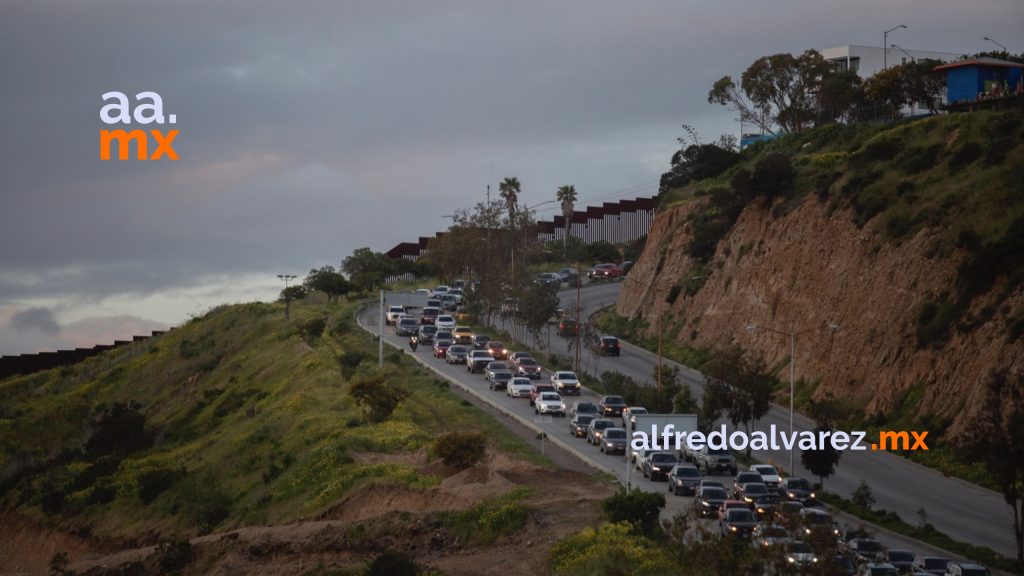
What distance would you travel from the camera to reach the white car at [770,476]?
5528 centimetres

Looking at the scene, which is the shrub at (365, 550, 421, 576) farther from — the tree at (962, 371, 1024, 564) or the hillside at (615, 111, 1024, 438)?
the hillside at (615, 111, 1024, 438)

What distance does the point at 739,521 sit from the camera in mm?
46375

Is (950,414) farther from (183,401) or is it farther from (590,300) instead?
(590,300)

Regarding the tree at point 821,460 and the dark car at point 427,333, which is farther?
the dark car at point 427,333

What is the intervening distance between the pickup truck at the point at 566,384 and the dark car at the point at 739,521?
36.5m

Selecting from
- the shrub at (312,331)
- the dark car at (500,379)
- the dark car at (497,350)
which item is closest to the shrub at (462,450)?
the dark car at (500,379)

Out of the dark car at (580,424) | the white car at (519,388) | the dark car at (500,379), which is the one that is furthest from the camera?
the dark car at (500,379)

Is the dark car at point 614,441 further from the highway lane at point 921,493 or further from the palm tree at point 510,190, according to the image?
the palm tree at point 510,190

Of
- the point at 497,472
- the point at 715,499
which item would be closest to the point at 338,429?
the point at 497,472

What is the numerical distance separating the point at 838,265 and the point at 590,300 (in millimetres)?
46231

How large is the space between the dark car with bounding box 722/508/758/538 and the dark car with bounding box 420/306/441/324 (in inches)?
2861

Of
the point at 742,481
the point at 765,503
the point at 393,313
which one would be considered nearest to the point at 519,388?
the point at 742,481

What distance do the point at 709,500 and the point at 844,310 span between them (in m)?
40.0

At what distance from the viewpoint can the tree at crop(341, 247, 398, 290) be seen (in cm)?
15275
